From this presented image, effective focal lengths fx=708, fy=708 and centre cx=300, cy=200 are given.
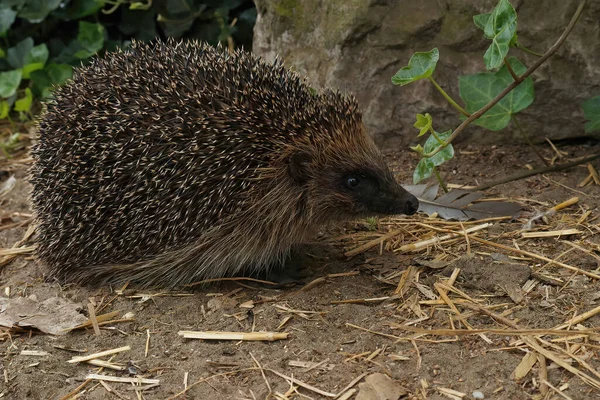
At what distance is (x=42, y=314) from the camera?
4.57m

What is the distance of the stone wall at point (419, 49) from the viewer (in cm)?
571

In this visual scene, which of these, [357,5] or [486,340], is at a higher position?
[357,5]

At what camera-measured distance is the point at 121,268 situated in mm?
4914

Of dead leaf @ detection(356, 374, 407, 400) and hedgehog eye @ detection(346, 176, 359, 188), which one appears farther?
hedgehog eye @ detection(346, 176, 359, 188)

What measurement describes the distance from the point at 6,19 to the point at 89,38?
0.92 m

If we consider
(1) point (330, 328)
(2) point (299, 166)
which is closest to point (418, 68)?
(2) point (299, 166)

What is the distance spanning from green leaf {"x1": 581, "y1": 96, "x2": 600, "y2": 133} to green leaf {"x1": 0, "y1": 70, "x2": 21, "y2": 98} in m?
5.73

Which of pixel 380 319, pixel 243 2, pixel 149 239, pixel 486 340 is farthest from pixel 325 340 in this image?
pixel 243 2

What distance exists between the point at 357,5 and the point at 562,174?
2.20 metres

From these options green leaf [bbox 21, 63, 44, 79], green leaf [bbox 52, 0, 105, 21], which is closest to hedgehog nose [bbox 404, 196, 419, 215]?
green leaf [bbox 52, 0, 105, 21]

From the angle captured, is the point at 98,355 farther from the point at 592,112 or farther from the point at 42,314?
the point at 592,112

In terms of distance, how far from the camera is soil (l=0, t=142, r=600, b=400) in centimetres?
368

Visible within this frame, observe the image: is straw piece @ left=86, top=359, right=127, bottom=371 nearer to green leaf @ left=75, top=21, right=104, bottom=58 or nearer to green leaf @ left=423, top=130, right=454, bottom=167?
green leaf @ left=423, top=130, right=454, bottom=167

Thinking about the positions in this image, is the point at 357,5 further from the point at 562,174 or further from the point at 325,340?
the point at 325,340
